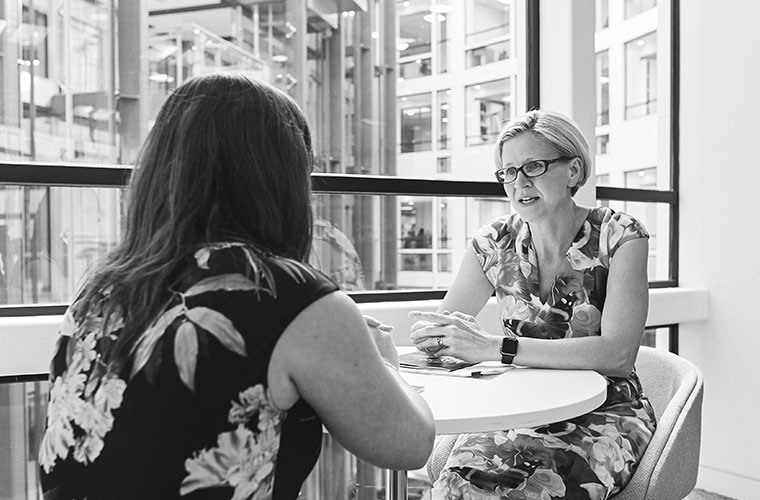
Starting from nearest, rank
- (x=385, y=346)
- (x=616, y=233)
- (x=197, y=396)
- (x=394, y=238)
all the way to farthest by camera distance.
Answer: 1. (x=197, y=396)
2. (x=385, y=346)
3. (x=616, y=233)
4. (x=394, y=238)

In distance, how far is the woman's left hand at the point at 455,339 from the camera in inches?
77.2

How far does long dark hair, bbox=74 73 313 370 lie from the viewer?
3.28 ft

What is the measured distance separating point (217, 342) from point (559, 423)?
3.94 ft

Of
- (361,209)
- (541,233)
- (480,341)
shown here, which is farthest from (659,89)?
(480,341)

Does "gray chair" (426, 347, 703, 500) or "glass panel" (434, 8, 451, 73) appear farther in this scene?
"glass panel" (434, 8, 451, 73)

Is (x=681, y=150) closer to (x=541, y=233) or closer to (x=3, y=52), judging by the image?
(x=541, y=233)

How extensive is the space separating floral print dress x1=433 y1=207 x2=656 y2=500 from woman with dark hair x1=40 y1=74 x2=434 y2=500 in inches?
32.1

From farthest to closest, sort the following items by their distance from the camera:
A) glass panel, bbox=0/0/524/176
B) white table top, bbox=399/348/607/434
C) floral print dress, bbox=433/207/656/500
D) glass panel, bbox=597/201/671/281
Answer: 1. glass panel, bbox=597/201/671/281
2. glass panel, bbox=0/0/524/176
3. floral print dress, bbox=433/207/656/500
4. white table top, bbox=399/348/607/434

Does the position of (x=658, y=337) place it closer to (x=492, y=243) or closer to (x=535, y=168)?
(x=492, y=243)

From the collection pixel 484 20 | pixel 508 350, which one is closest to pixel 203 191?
pixel 508 350

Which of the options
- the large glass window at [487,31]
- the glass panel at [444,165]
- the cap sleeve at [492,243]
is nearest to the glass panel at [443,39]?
the large glass window at [487,31]

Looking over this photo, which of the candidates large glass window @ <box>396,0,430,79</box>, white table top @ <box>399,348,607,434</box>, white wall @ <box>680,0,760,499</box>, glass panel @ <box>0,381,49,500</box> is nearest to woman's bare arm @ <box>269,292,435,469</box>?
white table top @ <box>399,348,607,434</box>

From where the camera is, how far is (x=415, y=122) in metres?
3.49

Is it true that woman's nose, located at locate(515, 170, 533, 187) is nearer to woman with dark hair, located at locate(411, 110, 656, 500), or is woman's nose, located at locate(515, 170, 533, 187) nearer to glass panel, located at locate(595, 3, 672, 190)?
woman with dark hair, located at locate(411, 110, 656, 500)
